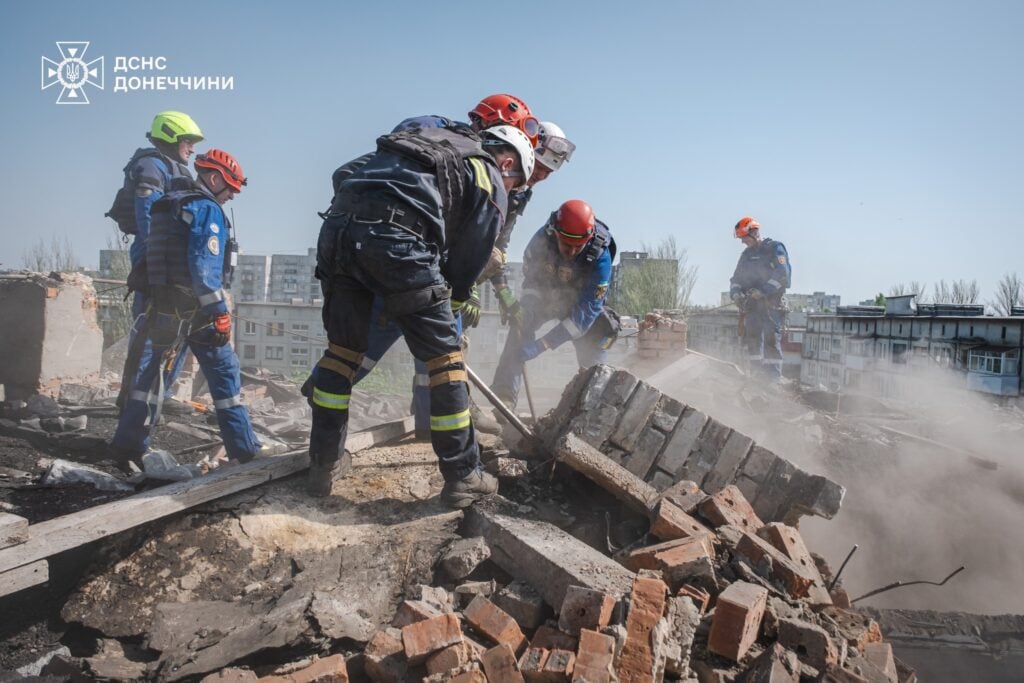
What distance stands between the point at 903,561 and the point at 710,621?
3554mm

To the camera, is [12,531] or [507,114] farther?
[507,114]

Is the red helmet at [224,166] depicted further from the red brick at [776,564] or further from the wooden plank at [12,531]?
the red brick at [776,564]

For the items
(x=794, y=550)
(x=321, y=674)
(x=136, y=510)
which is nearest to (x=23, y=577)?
(x=136, y=510)

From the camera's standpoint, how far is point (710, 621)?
2.25 meters

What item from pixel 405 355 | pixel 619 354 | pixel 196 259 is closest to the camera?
pixel 196 259

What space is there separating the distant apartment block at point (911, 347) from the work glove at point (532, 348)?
26.9ft

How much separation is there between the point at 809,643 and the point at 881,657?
39 cm

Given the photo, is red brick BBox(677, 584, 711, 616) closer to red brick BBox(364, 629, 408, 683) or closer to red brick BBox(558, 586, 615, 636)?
red brick BBox(558, 586, 615, 636)

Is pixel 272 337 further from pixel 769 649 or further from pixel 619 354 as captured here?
pixel 769 649

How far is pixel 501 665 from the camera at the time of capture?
1.79m

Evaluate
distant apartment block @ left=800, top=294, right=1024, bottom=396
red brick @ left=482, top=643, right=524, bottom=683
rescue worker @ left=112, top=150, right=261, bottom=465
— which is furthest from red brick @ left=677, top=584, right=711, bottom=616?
distant apartment block @ left=800, top=294, right=1024, bottom=396

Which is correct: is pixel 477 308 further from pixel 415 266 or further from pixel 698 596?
pixel 698 596

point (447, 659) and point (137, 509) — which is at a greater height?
point (137, 509)

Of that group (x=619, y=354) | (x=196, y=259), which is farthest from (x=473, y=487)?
(x=619, y=354)
